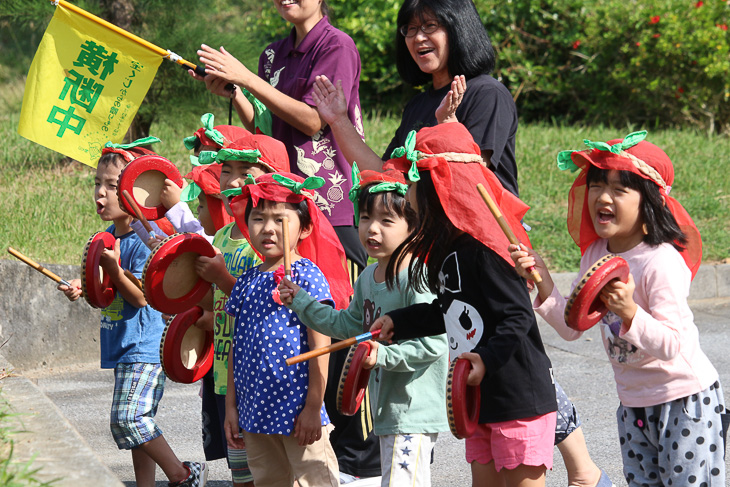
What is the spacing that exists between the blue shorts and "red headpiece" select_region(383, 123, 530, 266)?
63.0 inches

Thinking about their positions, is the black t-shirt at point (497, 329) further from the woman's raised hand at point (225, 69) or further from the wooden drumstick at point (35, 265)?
the wooden drumstick at point (35, 265)

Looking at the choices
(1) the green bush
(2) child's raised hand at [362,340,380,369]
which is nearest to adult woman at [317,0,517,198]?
(2) child's raised hand at [362,340,380,369]

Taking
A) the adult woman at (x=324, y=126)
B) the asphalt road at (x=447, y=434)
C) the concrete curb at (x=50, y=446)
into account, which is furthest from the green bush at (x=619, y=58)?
the concrete curb at (x=50, y=446)

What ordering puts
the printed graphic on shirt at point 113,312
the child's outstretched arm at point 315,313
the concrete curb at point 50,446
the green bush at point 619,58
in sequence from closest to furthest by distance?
the concrete curb at point 50,446 → the child's outstretched arm at point 315,313 → the printed graphic on shirt at point 113,312 → the green bush at point 619,58

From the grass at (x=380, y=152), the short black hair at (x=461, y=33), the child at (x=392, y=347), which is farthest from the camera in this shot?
the grass at (x=380, y=152)

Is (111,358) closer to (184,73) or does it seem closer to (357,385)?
(357,385)

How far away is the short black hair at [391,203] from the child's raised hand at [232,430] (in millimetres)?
885

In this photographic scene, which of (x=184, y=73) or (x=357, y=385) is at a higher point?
(x=184, y=73)

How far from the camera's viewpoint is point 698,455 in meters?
2.86

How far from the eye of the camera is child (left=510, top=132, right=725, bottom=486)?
2855 mm

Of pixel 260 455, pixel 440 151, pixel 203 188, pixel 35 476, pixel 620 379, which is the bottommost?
pixel 260 455

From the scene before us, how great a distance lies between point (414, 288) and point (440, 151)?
46cm

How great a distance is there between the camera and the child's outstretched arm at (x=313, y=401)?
3268 mm

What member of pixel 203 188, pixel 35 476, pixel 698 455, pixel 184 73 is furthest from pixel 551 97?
pixel 35 476
